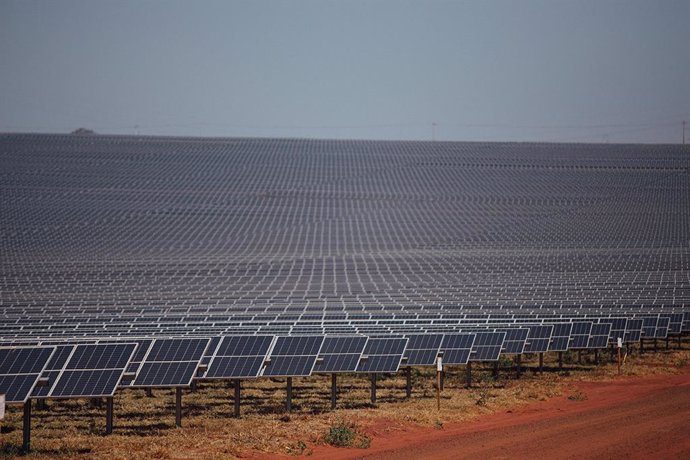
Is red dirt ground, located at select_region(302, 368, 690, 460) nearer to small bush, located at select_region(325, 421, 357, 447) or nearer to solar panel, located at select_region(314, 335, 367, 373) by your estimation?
small bush, located at select_region(325, 421, 357, 447)

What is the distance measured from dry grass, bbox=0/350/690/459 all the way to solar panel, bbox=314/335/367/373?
0.72m

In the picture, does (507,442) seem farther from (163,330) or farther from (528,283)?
(528,283)

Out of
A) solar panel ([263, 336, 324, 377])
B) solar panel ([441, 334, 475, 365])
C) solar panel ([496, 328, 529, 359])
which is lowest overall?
solar panel ([496, 328, 529, 359])

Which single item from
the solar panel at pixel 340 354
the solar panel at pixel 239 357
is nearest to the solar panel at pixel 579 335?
the solar panel at pixel 340 354

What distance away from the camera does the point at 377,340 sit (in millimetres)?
18031

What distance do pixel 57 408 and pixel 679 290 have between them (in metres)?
26.2

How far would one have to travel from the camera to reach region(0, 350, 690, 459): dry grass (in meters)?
13.2

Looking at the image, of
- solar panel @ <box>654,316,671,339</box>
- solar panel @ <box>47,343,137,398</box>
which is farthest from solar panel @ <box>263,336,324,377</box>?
solar panel @ <box>654,316,671,339</box>

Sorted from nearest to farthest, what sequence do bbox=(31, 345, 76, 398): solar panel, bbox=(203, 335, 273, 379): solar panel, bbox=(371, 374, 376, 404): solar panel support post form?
bbox=(31, 345, 76, 398): solar panel, bbox=(203, 335, 273, 379): solar panel, bbox=(371, 374, 376, 404): solar panel support post

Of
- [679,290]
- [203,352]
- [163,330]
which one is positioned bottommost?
[679,290]

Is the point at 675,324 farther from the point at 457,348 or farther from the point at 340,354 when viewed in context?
the point at 340,354

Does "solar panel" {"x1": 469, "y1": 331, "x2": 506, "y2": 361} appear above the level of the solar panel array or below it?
above

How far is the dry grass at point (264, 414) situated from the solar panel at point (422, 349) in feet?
2.42

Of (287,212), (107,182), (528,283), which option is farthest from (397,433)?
(107,182)
